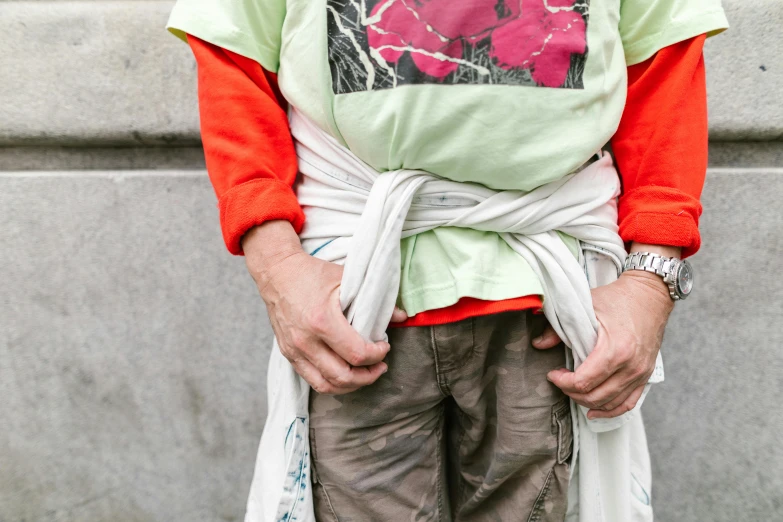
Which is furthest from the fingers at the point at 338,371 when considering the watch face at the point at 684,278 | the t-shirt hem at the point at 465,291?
the watch face at the point at 684,278

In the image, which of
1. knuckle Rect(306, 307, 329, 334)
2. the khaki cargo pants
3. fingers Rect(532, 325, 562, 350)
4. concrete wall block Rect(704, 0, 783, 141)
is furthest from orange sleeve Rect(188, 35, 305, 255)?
concrete wall block Rect(704, 0, 783, 141)

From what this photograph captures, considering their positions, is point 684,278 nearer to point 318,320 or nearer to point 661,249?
point 661,249

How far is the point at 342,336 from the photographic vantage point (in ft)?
1.99

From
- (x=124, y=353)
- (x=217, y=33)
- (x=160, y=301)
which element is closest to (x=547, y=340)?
(x=217, y=33)

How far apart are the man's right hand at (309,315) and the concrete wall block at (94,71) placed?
0.63m

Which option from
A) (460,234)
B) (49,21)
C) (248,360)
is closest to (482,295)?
(460,234)

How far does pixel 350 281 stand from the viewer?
61cm

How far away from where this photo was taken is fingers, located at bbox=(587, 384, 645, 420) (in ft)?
2.33

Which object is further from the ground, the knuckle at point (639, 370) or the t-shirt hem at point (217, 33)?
the t-shirt hem at point (217, 33)

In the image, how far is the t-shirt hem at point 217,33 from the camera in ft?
2.14

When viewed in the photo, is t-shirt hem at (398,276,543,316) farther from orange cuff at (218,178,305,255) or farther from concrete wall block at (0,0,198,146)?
concrete wall block at (0,0,198,146)

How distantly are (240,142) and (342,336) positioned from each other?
0.31m

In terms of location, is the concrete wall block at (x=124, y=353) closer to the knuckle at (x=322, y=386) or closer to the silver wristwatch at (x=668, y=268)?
the knuckle at (x=322, y=386)

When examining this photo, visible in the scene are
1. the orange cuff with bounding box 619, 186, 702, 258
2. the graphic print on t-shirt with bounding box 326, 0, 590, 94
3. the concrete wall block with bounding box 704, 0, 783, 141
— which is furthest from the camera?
the concrete wall block with bounding box 704, 0, 783, 141
